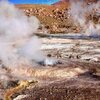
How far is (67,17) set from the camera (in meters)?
40.6

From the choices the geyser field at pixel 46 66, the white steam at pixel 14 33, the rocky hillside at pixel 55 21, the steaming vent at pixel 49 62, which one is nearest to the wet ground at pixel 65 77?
the geyser field at pixel 46 66

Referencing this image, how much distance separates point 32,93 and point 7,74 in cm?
291

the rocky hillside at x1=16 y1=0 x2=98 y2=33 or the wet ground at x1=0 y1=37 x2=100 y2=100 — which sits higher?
the wet ground at x1=0 y1=37 x2=100 y2=100

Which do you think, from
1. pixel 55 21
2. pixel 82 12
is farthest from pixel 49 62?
pixel 55 21

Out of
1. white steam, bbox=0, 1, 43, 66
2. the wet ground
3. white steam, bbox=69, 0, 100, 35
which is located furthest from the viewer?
white steam, bbox=69, 0, 100, 35

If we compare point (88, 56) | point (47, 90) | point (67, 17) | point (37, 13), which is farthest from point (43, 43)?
point (37, 13)

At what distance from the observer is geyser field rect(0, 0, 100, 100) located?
1193 cm

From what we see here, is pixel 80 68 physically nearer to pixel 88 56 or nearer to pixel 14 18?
pixel 88 56

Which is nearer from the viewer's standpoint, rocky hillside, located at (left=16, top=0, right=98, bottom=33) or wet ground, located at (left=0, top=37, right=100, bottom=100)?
wet ground, located at (left=0, top=37, right=100, bottom=100)

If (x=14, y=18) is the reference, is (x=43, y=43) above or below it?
below

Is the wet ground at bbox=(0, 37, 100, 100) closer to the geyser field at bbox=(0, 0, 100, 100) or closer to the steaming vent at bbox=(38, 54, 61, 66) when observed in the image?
the geyser field at bbox=(0, 0, 100, 100)

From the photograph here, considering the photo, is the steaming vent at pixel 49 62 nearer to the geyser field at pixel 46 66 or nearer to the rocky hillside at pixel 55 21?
the geyser field at pixel 46 66

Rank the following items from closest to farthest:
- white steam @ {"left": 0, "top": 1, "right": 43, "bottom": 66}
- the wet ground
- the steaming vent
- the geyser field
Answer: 1. the wet ground
2. the geyser field
3. the steaming vent
4. white steam @ {"left": 0, "top": 1, "right": 43, "bottom": 66}

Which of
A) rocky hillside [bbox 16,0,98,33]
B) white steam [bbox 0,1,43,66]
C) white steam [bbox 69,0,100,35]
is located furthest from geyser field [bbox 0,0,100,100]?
white steam [bbox 69,0,100,35]
